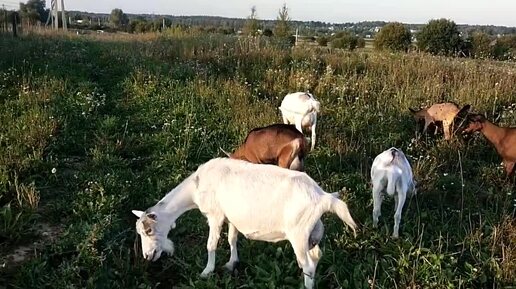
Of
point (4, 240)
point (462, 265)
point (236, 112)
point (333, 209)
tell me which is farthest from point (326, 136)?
point (4, 240)

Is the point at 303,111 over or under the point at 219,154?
over

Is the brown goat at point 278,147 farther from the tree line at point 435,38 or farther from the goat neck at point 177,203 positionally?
the tree line at point 435,38

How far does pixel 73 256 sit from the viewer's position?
4.88 m

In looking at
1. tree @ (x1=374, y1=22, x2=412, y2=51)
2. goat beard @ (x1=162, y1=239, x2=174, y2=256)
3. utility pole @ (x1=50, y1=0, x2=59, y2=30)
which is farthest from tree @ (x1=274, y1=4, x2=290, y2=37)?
goat beard @ (x1=162, y1=239, x2=174, y2=256)

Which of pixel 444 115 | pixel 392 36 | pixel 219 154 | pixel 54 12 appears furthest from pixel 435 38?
pixel 54 12

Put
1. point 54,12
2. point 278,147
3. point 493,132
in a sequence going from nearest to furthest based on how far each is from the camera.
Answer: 1. point 278,147
2. point 493,132
3. point 54,12

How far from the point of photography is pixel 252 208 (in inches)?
171

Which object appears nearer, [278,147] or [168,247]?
[168,247]

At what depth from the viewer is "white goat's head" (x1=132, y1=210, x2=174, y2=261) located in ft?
14.6

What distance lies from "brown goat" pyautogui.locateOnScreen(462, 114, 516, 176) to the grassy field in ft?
0.72

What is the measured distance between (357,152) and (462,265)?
3.10 metres

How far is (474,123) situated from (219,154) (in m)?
3.76

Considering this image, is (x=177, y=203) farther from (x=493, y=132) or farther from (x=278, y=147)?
(x=493, y=132)

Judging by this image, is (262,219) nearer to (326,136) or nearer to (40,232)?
(40,232)
